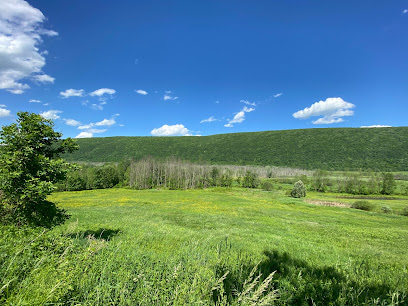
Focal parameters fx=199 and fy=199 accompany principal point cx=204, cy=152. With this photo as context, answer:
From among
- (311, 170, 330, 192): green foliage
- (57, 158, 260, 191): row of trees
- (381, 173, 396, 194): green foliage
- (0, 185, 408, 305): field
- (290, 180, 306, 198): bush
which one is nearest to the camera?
(0, 185, 408, 305): field

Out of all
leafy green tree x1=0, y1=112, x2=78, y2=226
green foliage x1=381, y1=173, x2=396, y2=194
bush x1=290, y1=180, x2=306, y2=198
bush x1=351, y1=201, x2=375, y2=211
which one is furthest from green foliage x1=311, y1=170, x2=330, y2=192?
leafy green tree x1=0, y1=112, x2=78, y2=226

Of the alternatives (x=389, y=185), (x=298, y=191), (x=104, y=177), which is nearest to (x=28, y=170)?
(x=298, y=191)

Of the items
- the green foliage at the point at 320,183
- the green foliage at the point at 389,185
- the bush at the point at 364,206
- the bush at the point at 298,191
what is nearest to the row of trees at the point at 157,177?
the green foliage at the point at 320,183

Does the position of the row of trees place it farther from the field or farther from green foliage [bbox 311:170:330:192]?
the field

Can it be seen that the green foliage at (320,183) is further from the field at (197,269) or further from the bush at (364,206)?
the field at (197,269)

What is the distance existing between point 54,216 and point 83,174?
257 ft

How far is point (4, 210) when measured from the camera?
7.31 meters

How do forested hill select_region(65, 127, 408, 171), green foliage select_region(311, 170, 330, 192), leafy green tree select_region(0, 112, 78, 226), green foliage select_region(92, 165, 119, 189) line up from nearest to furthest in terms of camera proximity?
leafy green tree select_region(0, 112, 78, 226), green foliage select_region(92, 165, 119, 189), green foliage select_region(311, 170, 330, 192), forested hill select_region(65, 127, 408, 171)

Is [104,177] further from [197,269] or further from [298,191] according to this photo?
[197,269]

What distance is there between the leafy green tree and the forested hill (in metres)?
144

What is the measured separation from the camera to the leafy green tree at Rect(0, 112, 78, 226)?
715cm

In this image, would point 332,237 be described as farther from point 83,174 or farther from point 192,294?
point 83,174

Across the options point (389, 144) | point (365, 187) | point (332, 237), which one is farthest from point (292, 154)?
point (332, 237)

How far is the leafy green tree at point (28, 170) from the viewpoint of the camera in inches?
282
